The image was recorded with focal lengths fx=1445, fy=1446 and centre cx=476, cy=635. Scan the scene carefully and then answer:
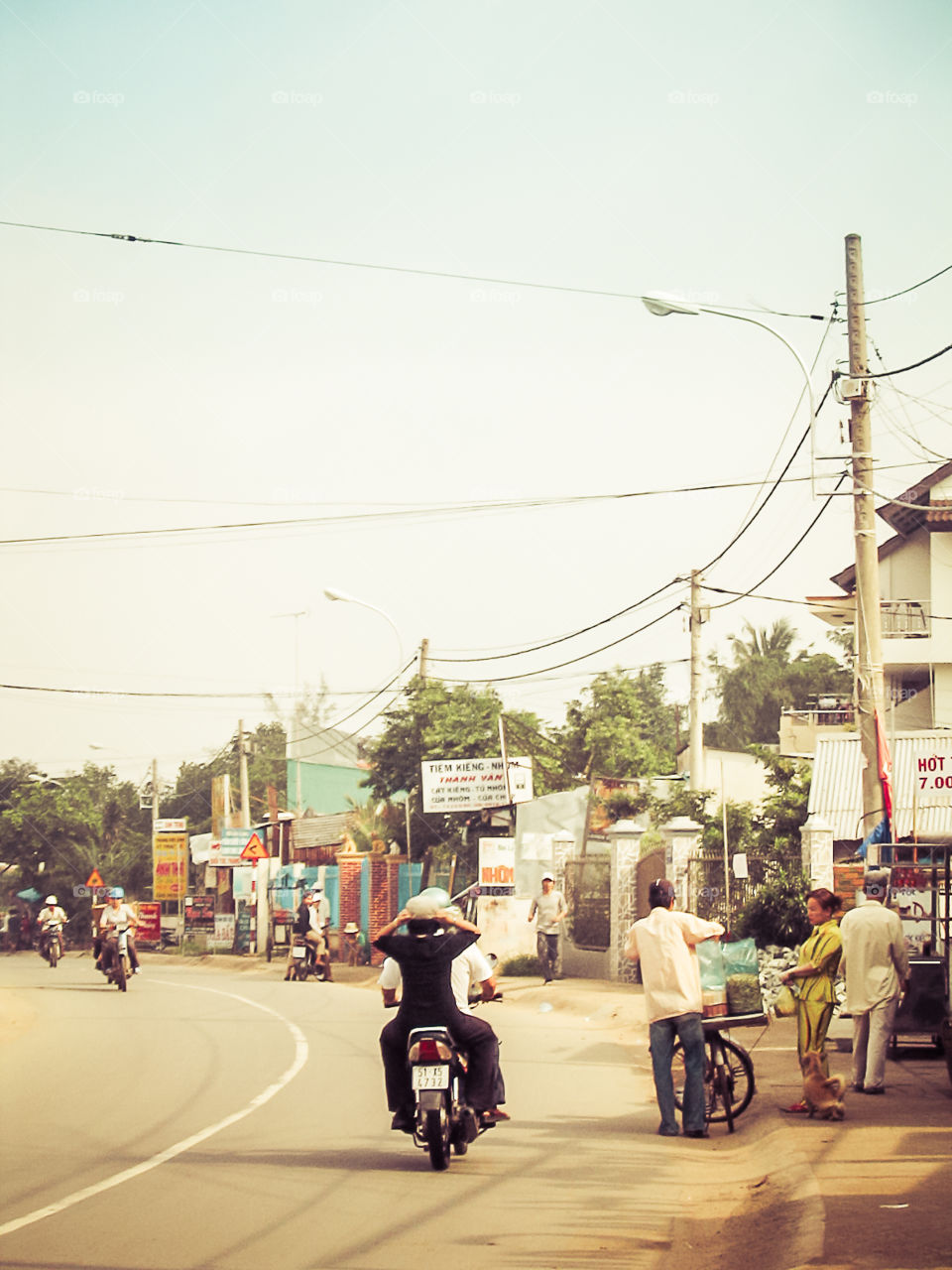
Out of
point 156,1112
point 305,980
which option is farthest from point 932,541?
point 156,1112

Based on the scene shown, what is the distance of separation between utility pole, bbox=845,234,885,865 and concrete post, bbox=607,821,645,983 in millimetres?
8600

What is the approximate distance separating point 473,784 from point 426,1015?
27.1m

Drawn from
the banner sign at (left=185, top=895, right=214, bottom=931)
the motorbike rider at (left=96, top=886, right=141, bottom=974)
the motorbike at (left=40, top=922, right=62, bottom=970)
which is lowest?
the banner sign at (left=185, top=895, right=214, bottom=931)

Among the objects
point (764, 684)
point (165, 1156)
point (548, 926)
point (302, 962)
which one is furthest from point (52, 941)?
point (764, 684)

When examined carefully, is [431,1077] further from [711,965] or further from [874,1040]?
[874,1040]

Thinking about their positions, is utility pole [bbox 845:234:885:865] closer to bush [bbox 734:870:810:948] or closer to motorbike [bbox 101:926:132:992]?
bush [bbox 734:870:810:948]

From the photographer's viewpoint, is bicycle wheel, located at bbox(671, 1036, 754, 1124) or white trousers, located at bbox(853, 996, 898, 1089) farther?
white trousers, located at bbox(853, 996, 898, 1089)

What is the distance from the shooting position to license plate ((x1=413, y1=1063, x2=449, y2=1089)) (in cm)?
811

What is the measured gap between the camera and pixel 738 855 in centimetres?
2175

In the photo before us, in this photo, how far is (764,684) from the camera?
75.0 meters

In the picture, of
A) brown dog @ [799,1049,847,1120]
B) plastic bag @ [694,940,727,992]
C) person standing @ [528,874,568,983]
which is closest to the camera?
brown dog @ [799,1049,847,1120]

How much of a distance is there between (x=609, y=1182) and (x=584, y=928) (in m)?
18.7

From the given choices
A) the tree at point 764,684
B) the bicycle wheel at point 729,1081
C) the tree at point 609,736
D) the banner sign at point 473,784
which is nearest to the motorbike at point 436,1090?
the bicycle wheel at point 729,1081

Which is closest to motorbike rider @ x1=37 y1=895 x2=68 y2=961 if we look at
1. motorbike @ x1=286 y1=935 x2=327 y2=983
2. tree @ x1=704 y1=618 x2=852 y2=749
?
motorbike @ x1=286 y1=935 x2=327 y2=983
